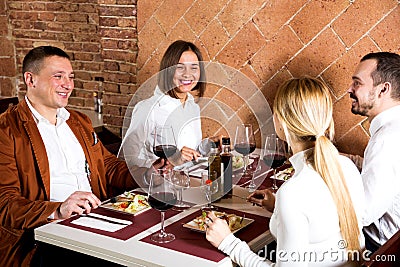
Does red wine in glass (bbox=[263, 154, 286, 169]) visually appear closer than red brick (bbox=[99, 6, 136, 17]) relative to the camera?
Yes

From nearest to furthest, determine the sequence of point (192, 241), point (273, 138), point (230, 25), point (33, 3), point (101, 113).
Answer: point (192, 241) → point (273, 138) → point (230, 25) → point (101, 113) → point (33, 3)

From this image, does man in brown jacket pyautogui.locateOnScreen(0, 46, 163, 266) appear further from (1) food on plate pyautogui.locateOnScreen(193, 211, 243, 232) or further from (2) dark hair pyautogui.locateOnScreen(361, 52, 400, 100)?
(2) dark hair pyautogui.locateOnScreen(361, 52, 400, 100)

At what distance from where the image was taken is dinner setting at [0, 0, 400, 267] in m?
1.68

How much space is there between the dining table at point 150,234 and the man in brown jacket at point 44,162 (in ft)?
0.57

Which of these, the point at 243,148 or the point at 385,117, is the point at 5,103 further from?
the point at 385,117

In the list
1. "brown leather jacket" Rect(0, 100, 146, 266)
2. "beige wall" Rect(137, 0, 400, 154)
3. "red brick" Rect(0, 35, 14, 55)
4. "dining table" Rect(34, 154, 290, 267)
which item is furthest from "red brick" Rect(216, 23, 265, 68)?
"red brick" Rect(0, 35, 14, 55)

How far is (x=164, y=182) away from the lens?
1.84 meters

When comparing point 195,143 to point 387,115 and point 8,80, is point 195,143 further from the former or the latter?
point 8,80

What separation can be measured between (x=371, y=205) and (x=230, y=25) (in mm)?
1603

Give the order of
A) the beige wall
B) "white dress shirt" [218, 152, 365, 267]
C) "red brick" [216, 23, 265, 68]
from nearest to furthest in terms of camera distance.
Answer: "white dress shirt" [218, 152, 365, 267], the beige wall, "red brick" [216, 23, 265, 68]

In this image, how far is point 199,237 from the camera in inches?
72.8

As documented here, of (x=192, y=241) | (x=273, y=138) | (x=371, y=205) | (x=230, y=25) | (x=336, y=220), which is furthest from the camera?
(x=230, y=25)

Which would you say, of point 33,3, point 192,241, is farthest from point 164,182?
point 33,3

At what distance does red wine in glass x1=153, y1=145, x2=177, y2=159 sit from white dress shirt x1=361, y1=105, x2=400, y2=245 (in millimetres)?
802
